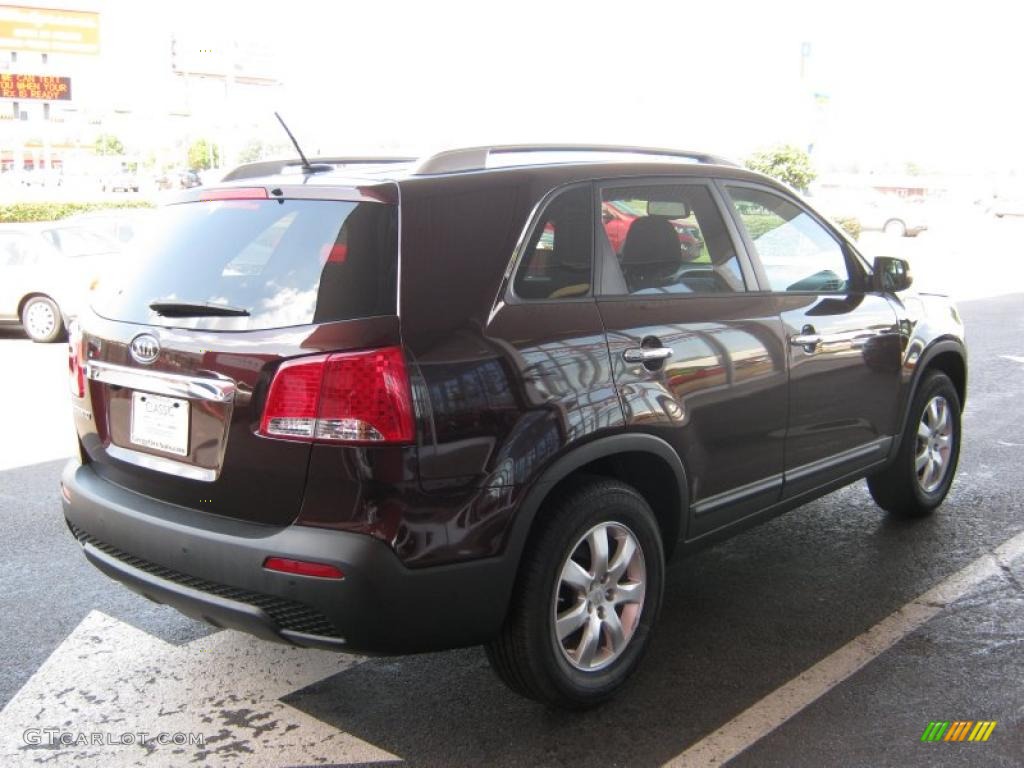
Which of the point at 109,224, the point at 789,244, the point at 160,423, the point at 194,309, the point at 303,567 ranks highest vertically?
the point at 789,244

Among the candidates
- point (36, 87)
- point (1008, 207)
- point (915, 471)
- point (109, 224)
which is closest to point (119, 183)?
point (36, 87)

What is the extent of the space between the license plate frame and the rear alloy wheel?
997 cm

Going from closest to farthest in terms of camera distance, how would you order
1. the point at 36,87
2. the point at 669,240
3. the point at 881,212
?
the point at 669,240
the point at 881,212
the point at 36,87

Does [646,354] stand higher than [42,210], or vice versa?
[646,354]

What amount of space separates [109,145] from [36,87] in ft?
213

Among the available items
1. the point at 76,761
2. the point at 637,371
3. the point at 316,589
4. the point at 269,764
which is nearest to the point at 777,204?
the point at 637,371

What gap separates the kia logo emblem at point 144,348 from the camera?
322 centimetres

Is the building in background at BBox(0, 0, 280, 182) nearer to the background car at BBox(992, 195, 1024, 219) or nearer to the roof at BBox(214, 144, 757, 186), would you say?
the roof at BBox(214, 144, 757, 186)

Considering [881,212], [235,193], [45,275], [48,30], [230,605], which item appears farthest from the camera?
[48,30]

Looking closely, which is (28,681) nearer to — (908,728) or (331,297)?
(331,297)

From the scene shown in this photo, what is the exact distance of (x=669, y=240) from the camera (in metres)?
3.88

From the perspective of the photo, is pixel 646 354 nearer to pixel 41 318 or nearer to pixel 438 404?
pixel 438 404

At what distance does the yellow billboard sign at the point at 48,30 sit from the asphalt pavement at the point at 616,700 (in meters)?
50.1

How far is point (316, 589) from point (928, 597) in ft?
9.13
